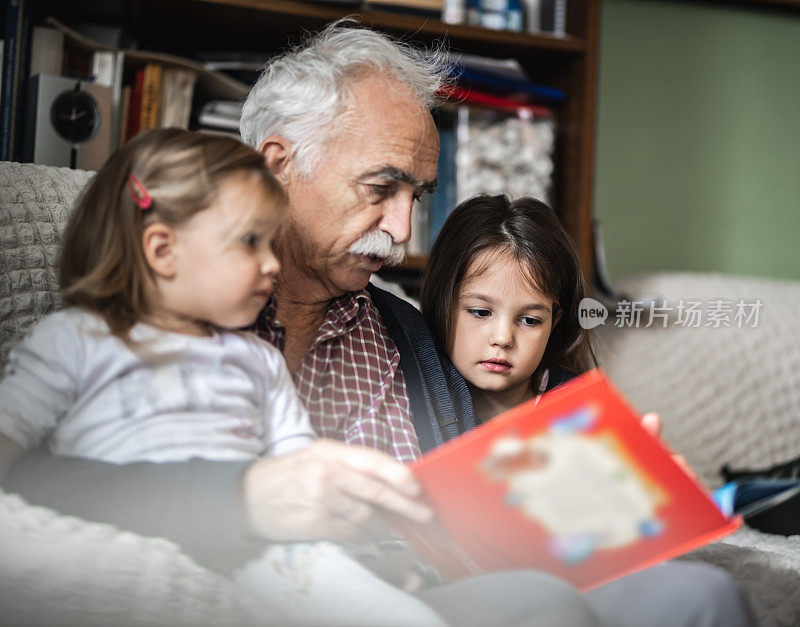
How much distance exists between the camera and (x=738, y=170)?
2283mm

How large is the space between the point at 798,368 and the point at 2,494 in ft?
5.39

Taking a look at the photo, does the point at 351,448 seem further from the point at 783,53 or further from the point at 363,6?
the point at 783,53

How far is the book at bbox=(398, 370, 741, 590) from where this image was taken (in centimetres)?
64

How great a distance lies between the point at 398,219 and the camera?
989 mm

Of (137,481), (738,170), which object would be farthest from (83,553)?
(738,170)

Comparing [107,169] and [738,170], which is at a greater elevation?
[738,170]

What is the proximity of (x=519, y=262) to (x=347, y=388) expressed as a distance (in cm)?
32

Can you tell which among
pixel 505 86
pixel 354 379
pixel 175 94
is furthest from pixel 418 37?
→ pixel 354 379

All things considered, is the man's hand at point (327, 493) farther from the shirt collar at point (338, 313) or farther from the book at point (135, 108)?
the book at point (135, 108)

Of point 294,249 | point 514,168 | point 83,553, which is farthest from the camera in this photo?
point 514,168

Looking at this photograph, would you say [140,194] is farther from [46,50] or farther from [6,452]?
[46,50]

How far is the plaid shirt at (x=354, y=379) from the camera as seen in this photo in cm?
89

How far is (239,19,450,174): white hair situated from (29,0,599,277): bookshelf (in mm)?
646

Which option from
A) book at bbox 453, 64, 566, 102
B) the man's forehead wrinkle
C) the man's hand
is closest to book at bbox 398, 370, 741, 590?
the man's hand
